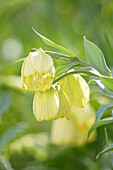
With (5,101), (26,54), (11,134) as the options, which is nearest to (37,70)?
(11,134)

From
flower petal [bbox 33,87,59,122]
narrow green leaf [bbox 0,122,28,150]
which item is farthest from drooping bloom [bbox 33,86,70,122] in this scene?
narrow green leaf [bbox 0,122,28,150]

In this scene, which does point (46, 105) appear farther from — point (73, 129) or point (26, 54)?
point (26, 54)

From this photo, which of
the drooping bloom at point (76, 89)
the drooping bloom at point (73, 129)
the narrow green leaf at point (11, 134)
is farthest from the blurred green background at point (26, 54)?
the drooping bloom at point (76, 89)

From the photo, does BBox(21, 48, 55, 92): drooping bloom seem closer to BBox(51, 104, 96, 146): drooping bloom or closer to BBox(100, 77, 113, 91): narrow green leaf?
BBox(100, 77, 113, 91): narrow green leaf

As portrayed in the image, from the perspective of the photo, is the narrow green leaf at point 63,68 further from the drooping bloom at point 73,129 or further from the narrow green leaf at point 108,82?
the drooping bloom at point 73,129

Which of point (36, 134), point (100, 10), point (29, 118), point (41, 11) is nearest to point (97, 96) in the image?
point (36, 134)
